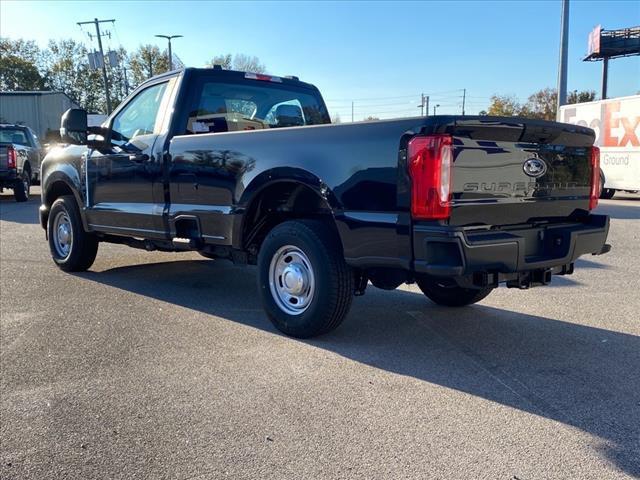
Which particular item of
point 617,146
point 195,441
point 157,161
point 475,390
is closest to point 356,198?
point 475,390

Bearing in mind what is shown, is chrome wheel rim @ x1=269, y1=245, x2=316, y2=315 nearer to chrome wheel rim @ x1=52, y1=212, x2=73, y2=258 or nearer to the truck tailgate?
the truck tailgate

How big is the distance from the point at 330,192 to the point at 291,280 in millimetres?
854

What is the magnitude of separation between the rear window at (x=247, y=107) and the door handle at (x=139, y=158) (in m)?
0.50

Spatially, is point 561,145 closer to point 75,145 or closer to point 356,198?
point 356,198

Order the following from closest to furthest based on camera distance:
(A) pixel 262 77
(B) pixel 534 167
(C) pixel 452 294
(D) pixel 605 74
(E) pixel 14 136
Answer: (B) pixel 534 167
(C) pixel 452 294
(A) pixel 262 77
(E) pixel 14 136
(D) pixel 605 74

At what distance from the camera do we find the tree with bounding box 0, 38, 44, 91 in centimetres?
6662

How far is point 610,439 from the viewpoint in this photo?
118 inches

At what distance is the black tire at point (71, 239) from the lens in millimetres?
6938

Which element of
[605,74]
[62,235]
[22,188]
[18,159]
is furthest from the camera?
[605,74]

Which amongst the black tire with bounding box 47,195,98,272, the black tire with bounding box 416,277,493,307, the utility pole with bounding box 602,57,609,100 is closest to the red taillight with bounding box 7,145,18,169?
the black tire with bounding box 47,195,98,272

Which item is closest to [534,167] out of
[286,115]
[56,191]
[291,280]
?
[291,280]

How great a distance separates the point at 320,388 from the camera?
3672mm

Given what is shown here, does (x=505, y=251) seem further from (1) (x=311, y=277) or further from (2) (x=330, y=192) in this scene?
(1) (x=311, y=277)

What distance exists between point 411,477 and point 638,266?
238 inches
